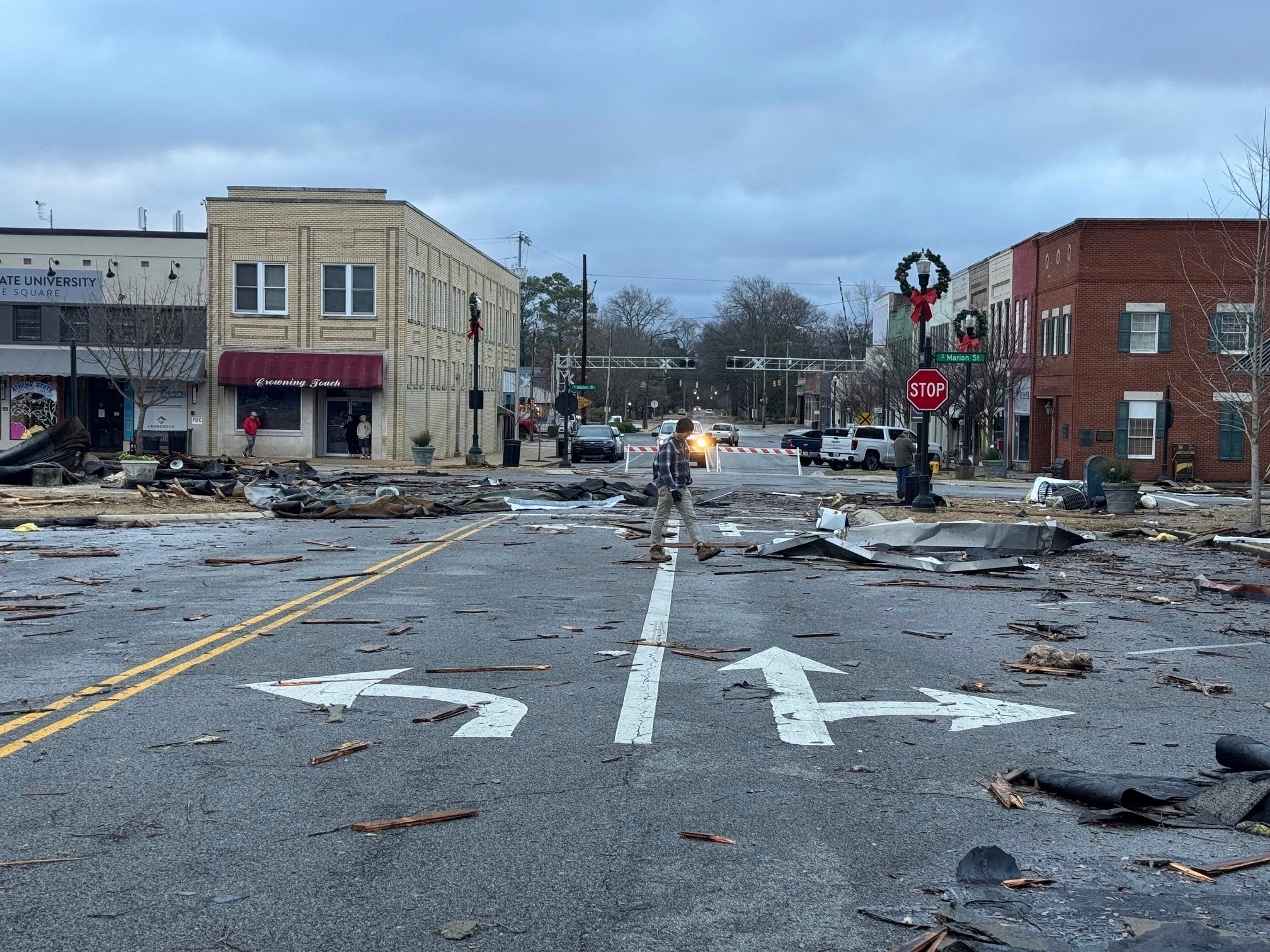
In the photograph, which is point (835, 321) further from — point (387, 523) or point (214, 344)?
point (387, 523)

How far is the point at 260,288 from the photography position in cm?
5169

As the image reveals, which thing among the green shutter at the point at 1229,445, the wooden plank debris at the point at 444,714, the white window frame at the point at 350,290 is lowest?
the wooden plank debris at the point at 444,714

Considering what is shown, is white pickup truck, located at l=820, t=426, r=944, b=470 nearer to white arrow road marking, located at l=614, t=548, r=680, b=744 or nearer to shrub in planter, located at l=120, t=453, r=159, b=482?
shrub in planter, located at l=120, t=453, r=159, b=482

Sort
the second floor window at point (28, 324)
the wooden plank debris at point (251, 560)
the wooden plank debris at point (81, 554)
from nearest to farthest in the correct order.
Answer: the wooden plank debris at point (251, 560) < the wooden plank debris at point (81, 554) < the second floor window at point (28, 324)

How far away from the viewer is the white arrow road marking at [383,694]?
823cm

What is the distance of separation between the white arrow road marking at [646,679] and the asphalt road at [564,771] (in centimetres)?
4

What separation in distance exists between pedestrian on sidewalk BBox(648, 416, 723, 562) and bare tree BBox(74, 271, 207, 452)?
31174 mm

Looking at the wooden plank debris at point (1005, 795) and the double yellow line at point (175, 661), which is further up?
the wooden plank debris at point (1005, 795)

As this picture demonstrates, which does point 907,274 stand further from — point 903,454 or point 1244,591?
point 1244,591

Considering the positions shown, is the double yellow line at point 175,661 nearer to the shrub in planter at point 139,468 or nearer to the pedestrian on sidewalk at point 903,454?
the shrub in planter at point 139,468

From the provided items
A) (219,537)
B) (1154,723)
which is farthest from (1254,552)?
(219,537)

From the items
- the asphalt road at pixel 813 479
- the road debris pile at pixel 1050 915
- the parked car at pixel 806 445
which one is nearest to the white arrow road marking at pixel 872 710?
the road debris pile at pixel 1050 915

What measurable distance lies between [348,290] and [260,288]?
327 cm

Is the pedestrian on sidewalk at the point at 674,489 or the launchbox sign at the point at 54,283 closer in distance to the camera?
the pedestrian on sidewalk at the point at 674,489
